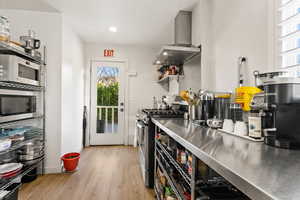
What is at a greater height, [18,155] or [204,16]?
[204,16]

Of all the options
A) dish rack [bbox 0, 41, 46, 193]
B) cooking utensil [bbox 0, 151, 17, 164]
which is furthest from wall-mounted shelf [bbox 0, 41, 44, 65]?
cooking utensil [bbox 0, 151, 17, 164]

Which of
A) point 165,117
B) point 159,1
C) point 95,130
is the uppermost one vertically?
point 159,1

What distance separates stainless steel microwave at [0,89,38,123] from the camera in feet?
5.85

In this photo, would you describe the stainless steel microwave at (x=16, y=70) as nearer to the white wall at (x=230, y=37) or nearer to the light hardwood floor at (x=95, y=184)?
the light hardwood floor at (x=95, y=184)

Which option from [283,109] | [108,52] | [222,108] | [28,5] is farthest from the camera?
[108,52]

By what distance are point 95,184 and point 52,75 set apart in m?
1.75

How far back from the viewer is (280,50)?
1.10m

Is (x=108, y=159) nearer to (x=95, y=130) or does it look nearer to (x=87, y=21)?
(x=95, y=130)

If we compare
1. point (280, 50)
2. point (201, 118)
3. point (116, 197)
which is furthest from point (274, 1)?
point (116, 197)

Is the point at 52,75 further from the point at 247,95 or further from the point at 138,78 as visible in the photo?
the point at 247,95

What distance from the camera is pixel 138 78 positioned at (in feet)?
14.1

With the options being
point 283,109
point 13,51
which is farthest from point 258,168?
point 13,51

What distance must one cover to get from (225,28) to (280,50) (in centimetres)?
74

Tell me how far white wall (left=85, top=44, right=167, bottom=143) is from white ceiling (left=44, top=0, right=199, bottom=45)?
462 mm
